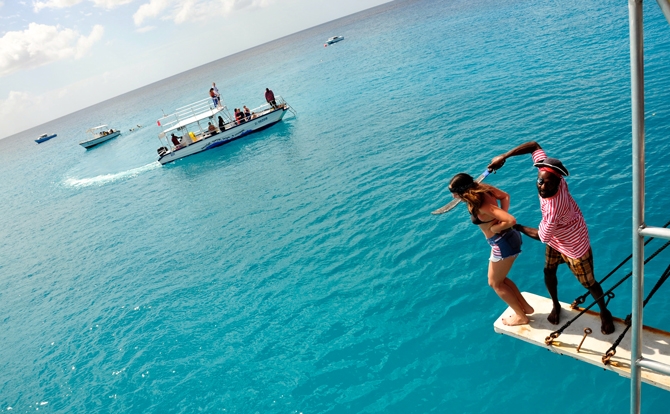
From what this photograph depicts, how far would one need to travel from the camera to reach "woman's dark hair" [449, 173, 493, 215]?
5398 millimetres

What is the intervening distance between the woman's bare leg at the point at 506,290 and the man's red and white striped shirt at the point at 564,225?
703mm

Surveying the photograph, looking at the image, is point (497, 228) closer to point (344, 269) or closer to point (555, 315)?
point (555, 315)

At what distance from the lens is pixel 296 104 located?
148 ft

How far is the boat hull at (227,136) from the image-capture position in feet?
116

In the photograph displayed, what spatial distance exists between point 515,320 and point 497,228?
136 centimetres

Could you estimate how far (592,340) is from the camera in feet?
16.3

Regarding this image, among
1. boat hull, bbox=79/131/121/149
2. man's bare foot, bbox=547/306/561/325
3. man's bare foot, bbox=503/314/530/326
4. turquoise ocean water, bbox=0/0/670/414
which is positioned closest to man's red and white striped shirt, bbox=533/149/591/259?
man's bare foot, bbox=547/306/561/325

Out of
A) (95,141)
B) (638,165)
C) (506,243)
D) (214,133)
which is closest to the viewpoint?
(638,165)

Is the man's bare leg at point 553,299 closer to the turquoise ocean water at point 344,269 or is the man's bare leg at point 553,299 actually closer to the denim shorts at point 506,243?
the denim shorts at point 506,243

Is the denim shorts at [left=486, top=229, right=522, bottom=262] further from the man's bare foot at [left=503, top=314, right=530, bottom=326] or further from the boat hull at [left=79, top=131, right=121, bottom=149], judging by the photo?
the boat hull at [left=79, top=131, right=121, bottom=149]

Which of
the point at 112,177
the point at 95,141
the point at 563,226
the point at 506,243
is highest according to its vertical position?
the point at 95,141

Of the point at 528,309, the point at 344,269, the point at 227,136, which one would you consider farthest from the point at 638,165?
the point at 227,136

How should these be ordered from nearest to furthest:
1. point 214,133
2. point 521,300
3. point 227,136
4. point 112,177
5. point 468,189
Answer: point 468,189, point 521,300, point 214,133, point 227,136, point 112,177

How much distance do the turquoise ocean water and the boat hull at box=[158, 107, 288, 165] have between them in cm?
503
